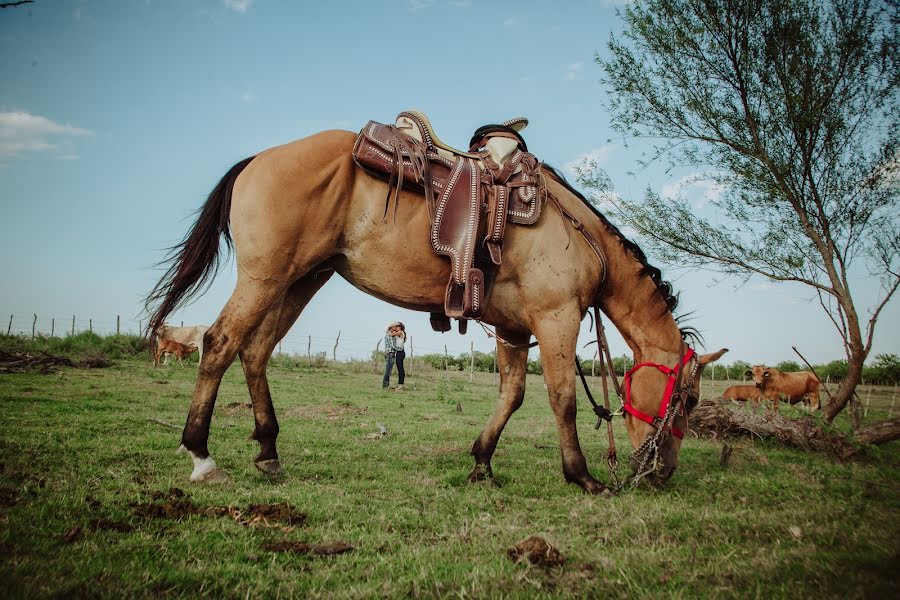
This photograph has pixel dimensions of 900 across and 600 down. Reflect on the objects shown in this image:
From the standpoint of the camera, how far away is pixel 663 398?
15.7 feet

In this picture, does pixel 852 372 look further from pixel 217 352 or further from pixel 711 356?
pixel 217 352

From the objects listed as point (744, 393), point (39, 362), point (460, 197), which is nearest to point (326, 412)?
point (460, 197)

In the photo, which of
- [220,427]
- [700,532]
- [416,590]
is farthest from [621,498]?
[220,427]

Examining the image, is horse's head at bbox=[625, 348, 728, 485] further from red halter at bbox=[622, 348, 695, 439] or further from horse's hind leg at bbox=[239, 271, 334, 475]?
horse's hind leg at bbox=[239, 271, 334, 475]

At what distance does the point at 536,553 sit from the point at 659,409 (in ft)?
8.49

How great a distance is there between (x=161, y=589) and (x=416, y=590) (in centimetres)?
108

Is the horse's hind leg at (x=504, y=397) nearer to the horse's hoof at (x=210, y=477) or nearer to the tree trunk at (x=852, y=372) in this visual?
the horse's hoof at (x=210, y=477)

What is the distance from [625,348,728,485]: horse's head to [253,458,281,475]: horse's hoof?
10.5 ft

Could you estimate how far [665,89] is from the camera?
30.6 feet

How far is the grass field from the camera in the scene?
7.55ft

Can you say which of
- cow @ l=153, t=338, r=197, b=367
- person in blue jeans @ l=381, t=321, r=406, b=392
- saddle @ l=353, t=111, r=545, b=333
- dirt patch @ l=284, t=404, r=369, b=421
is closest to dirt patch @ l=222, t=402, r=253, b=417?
dirt patch @ l=284, t=404, r=369, b=421

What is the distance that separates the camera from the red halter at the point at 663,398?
4.72m

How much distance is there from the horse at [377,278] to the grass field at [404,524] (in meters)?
0.60

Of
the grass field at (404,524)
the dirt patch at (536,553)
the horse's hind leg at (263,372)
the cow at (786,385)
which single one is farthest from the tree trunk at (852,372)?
the cow at (786,385)
